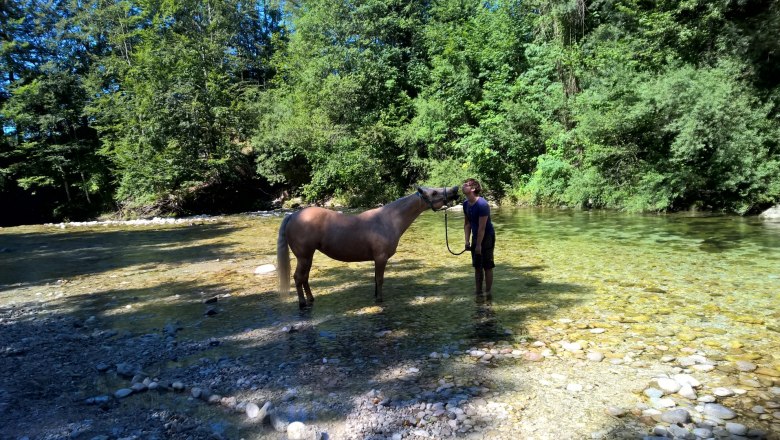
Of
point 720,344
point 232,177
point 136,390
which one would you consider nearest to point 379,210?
point 136,390

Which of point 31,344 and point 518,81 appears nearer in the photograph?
point 31,344

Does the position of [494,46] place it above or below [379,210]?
above

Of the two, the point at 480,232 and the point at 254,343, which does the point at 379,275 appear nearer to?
the point at 480,232

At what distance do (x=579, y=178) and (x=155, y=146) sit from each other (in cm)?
2978

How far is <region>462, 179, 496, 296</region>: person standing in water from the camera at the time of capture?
714 centimetres

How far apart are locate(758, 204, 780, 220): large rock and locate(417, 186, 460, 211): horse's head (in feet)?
51.2

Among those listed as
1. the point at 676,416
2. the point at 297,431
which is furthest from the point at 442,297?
the point at 297,431

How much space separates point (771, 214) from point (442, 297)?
1590 cm

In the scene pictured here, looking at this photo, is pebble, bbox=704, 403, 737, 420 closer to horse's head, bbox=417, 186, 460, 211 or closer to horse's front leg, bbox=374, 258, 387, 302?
horse's head, bbox=417, 186, 460, 211

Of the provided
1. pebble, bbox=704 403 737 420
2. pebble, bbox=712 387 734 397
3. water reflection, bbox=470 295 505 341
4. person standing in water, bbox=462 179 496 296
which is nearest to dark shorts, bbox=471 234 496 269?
person standing in water, bbox=462 179 496 296

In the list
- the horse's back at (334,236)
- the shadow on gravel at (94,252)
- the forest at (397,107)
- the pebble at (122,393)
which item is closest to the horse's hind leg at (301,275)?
the horse's back at (334,236)

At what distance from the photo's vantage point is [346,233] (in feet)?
23.9

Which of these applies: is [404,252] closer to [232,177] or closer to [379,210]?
[379,210]

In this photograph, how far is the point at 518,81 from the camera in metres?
27.9
